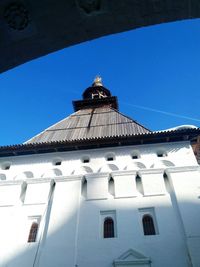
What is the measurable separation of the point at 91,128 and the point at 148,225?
30.2 ft

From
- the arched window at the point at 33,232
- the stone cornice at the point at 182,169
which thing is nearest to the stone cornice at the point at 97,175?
the stone cornice at the point at 182,169

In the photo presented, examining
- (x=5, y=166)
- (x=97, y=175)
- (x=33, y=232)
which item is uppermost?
(x=5, y=166)

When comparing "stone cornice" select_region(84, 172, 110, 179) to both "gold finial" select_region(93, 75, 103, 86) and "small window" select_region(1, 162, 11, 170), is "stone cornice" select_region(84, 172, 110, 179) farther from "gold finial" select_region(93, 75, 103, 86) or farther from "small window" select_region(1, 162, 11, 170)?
"gold finial" select_region(93, 75, 103, 86)

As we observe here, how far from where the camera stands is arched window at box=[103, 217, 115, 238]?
9780 millimetres

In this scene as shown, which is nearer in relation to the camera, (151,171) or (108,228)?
(108,228)

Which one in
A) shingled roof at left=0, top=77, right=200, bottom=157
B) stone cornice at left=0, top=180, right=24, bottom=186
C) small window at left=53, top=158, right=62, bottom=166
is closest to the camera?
stone cornice at left=0, top=180, right=24, bottom=186

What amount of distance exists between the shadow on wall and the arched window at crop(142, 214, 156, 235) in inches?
10.7

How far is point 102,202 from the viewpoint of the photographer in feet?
35.2

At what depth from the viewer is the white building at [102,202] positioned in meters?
→ 8.85

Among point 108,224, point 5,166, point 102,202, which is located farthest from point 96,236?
point 5,166

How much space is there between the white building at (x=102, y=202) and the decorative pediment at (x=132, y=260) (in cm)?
3

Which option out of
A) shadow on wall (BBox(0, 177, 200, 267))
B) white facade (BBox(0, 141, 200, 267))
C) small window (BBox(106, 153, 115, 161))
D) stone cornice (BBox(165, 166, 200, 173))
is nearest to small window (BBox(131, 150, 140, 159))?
white facade (BBox(0, 141, 200, 267))

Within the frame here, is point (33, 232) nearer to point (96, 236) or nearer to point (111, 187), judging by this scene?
point (96, 236)

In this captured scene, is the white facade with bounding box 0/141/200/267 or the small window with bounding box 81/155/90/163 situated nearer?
the white facade with bounding box 0/141/200/267
